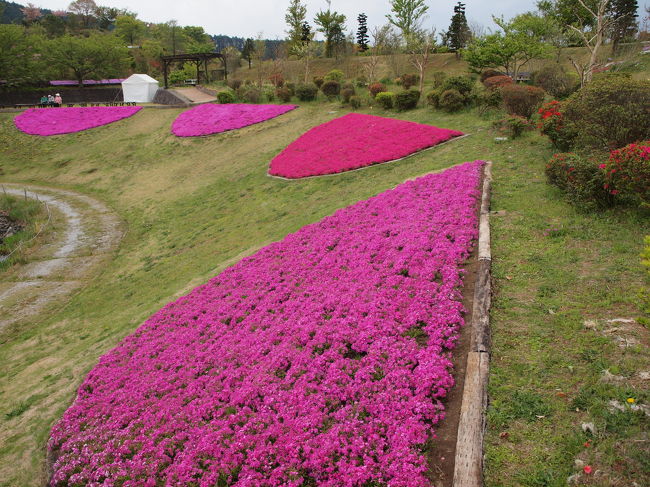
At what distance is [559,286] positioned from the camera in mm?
7824

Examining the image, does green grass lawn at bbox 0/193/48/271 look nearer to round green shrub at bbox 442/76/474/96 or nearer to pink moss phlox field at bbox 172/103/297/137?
pink moss phlox field at bbox 172/103/297/137

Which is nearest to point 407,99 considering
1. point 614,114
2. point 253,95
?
point 614,114

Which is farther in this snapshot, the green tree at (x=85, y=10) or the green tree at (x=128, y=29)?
the green tree at (x=85, y=10)

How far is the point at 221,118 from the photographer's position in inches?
1556

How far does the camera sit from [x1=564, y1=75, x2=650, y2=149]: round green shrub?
39.3 ft

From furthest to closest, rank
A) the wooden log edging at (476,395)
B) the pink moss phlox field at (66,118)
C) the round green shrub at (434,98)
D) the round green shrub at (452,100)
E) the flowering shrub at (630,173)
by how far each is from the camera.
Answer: the pink moss phlox field at (66,118) → the round green shrub at (434,98) → the round green shrub at (452,100) → the flowering shrub at (630,173) → the wooden log edging at (476,395)

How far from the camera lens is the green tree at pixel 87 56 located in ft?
201

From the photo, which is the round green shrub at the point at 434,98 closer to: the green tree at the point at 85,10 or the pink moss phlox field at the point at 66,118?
the pink moss phlox field at the point at 66,118

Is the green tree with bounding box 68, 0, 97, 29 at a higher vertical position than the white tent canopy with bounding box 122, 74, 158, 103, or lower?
higher

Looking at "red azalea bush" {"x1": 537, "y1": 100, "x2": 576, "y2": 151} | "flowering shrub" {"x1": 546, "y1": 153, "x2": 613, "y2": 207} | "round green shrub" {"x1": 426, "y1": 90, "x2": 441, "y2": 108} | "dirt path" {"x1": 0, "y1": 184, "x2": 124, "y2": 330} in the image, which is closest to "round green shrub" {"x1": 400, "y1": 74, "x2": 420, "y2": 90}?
"round green shrub" {"x1": 426, "y1": 90, "x2": 441, "y2": 108}

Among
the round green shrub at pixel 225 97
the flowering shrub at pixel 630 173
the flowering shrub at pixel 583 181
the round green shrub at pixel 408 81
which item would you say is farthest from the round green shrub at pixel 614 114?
the round green shrub at pixel 225 97

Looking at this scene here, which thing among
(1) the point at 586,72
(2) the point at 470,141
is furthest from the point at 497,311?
(1) the point at 586,72

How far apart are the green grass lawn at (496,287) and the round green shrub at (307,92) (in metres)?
10.4

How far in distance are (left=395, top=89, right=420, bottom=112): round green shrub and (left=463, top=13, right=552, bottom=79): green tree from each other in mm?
10062
